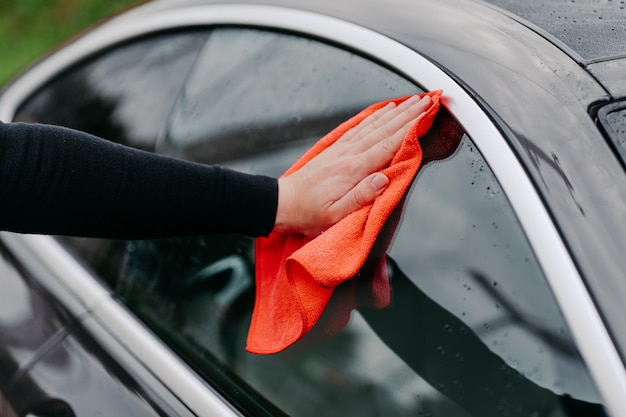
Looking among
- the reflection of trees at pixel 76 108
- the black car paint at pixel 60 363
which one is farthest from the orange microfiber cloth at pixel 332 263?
the reflection of trees at pixel 76 108

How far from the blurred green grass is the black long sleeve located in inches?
182

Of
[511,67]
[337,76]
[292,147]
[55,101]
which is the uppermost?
[511,67]

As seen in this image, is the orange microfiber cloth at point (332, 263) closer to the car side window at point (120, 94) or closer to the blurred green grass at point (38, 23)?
the car side window at point (120, 94)

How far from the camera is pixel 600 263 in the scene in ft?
3.85

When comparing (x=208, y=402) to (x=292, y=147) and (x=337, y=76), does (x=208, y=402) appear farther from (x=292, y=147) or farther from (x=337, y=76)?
(x=337, y=76)

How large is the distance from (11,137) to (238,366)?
576 millimetres

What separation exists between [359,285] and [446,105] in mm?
323

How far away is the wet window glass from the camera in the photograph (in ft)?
4.06

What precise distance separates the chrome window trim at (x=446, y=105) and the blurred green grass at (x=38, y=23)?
378 centimetres

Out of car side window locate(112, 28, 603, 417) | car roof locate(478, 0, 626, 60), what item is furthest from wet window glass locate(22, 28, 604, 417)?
car roof locate(478, 0, 626, 60)

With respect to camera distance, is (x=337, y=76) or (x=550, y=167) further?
(x=337, y=76)

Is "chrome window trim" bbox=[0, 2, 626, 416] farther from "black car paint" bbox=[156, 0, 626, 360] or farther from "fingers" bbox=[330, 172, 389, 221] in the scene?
"fingers" bbox=[330, 172, 389, 221]

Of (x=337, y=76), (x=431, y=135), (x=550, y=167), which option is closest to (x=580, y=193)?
(x=550, y=167)

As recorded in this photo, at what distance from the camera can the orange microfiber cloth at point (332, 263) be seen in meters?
1.37
